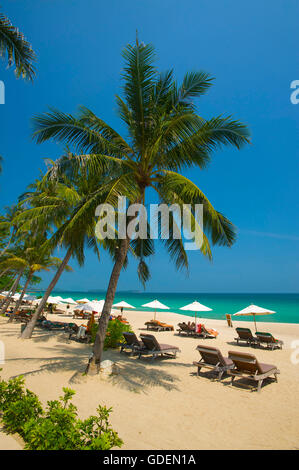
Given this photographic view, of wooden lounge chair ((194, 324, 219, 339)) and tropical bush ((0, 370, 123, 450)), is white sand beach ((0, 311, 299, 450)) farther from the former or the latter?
wooden lounge chair ((194, 324, 219, 339))

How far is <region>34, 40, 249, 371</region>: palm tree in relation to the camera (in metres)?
6.54

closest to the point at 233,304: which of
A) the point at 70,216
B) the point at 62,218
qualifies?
the point at 62,218

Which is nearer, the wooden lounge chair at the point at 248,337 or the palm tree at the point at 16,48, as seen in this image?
the palm tree at the point at 16,48

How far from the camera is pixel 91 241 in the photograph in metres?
11.9

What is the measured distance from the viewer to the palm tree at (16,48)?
6.45 meters

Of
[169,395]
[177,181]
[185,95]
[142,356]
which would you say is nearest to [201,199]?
[177,181]

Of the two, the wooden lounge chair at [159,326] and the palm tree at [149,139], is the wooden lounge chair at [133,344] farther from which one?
the wooden lounge chair at [159,326]

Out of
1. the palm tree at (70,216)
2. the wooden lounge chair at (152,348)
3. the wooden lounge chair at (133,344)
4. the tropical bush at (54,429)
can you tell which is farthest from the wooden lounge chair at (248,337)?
the tropical bush at (54,429)

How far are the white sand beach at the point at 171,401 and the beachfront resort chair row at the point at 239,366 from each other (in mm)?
299

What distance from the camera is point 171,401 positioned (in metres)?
5.30

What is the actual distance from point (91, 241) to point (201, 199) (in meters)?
6.67

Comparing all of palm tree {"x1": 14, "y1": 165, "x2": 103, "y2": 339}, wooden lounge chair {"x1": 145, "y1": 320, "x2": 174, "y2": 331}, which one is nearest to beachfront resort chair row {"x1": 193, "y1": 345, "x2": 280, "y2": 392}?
palm tree {"x1": 14, "y1": 165, "x2": 103, "y2": 339}

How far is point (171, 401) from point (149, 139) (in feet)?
21.6
